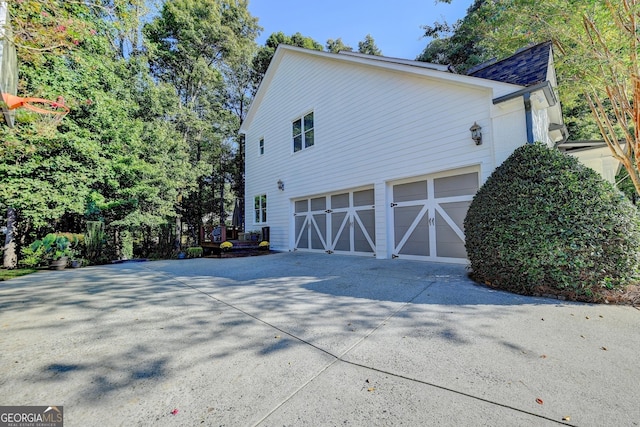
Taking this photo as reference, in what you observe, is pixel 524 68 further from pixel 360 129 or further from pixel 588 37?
pixel 360 129

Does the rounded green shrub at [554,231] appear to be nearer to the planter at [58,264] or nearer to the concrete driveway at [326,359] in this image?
the concrete driveway at [326,359]

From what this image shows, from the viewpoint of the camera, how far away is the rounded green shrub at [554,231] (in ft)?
10.8

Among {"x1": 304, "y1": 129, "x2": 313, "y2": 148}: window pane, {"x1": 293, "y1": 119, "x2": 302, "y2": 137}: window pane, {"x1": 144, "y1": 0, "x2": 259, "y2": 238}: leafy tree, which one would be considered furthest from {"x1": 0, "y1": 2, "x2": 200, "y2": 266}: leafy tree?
{"x1": 304, "y1": 129, "x2": 313, "y2": 148}: window pane

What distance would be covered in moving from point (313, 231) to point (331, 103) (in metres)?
4.30

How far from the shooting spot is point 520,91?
4.84 metres

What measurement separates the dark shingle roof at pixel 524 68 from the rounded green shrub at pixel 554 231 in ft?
6.60

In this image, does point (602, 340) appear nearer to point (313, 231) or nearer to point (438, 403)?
point (438, 403)

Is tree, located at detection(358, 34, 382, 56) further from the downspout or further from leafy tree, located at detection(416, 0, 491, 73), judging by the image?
the downspout

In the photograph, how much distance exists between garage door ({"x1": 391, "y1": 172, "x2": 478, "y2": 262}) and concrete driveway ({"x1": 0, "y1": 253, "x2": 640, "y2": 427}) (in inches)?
91.5

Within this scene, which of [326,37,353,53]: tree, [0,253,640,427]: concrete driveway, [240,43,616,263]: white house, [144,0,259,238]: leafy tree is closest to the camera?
[0,253,640,427]: concrete driveway

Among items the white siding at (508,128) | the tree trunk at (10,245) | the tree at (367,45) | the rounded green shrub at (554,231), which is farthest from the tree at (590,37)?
the tree at (367,45)

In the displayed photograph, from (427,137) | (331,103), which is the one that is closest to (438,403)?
(427,137)

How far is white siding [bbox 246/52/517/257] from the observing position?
19.0 feet

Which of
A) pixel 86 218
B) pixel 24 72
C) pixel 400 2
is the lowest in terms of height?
pixel 86 218
